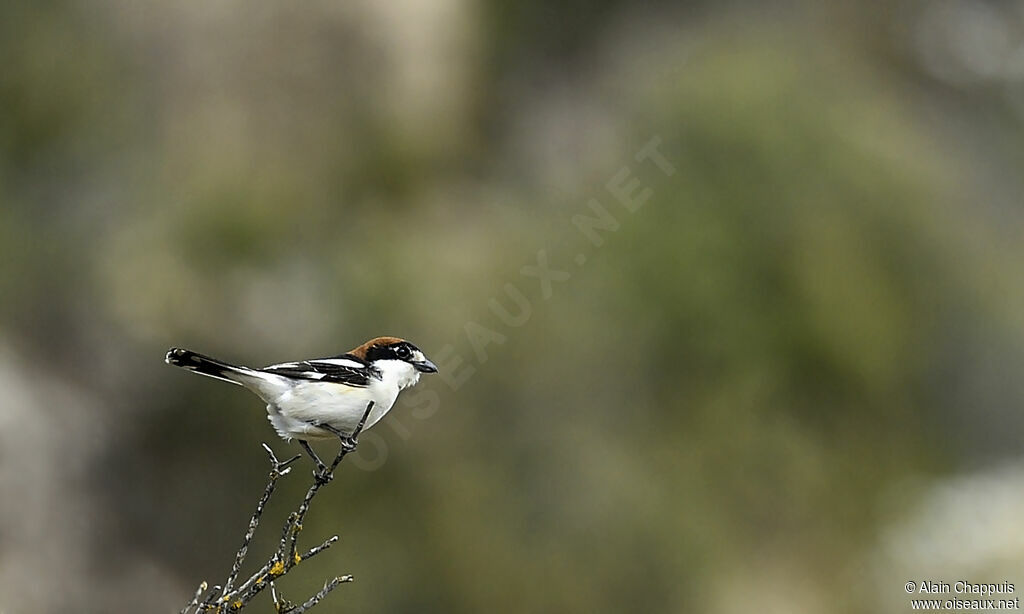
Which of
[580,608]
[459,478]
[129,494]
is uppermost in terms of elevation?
[129,494]

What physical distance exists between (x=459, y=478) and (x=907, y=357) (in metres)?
5.56

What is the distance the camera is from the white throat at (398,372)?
4691 mm

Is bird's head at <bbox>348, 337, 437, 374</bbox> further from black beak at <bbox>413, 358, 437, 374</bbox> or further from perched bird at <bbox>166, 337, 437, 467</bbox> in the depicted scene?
perched bird at <bbox>166, 337, 437, 467</bbox>

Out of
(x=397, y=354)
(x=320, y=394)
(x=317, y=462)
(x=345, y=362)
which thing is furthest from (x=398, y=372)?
(x=317, y=462)

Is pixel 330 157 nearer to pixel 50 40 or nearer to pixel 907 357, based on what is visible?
pixel 50 40

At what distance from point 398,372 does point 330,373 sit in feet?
1.10

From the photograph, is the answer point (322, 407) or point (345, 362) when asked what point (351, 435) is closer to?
point (322, 407)

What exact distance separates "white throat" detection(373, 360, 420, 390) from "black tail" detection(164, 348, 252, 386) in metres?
0.62

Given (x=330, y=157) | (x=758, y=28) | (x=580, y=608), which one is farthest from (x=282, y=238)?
(x=758, y=28)

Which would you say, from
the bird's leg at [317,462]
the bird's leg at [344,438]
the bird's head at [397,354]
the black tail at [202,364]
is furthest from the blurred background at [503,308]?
the black tail at [202,364]

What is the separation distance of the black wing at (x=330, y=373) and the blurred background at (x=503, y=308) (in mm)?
5364

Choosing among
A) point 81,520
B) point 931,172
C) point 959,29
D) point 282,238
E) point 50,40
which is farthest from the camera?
point 959,29

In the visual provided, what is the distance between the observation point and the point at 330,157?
11602 mm

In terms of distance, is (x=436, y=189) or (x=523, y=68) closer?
(x=436, y=189)
